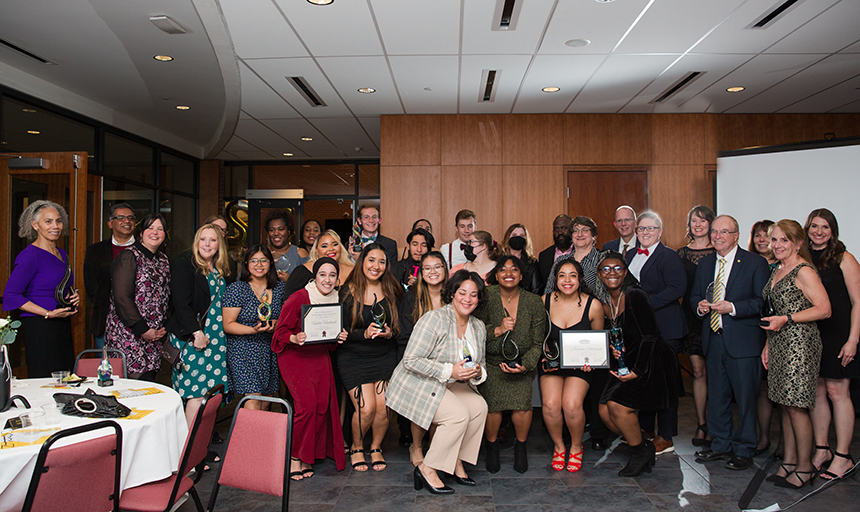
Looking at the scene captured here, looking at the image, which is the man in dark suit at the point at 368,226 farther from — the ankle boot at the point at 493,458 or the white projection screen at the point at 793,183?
the white projection screen at the point at 793,183

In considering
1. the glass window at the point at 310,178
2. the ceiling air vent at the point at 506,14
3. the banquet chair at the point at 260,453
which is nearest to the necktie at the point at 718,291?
the ceiling air vent at the point at 506,14

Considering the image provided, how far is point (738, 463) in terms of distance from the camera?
3887 millimetres

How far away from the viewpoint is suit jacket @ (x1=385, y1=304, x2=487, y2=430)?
349 centimetres

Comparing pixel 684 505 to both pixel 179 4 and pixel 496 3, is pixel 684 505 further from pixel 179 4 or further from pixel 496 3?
pixel 179 4

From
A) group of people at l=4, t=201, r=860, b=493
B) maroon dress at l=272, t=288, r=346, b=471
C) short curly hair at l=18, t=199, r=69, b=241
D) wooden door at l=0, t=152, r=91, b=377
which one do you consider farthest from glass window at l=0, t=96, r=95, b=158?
maroon dress at l=272, t=288, r=346, b=471

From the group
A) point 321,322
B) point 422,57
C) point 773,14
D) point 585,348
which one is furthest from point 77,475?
point 773,14

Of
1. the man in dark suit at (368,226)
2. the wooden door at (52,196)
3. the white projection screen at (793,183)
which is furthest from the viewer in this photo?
the wooden door at (52,196)

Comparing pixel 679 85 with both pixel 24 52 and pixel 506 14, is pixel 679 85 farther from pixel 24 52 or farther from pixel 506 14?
pixel 24 52

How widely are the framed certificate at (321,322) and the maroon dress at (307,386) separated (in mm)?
149

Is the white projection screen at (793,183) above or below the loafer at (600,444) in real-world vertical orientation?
above

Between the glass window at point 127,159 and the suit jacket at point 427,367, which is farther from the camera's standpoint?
the glass window at point 127,159

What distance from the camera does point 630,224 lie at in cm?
535

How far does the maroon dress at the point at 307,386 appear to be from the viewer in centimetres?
373

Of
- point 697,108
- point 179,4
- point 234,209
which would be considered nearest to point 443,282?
point 179,4
